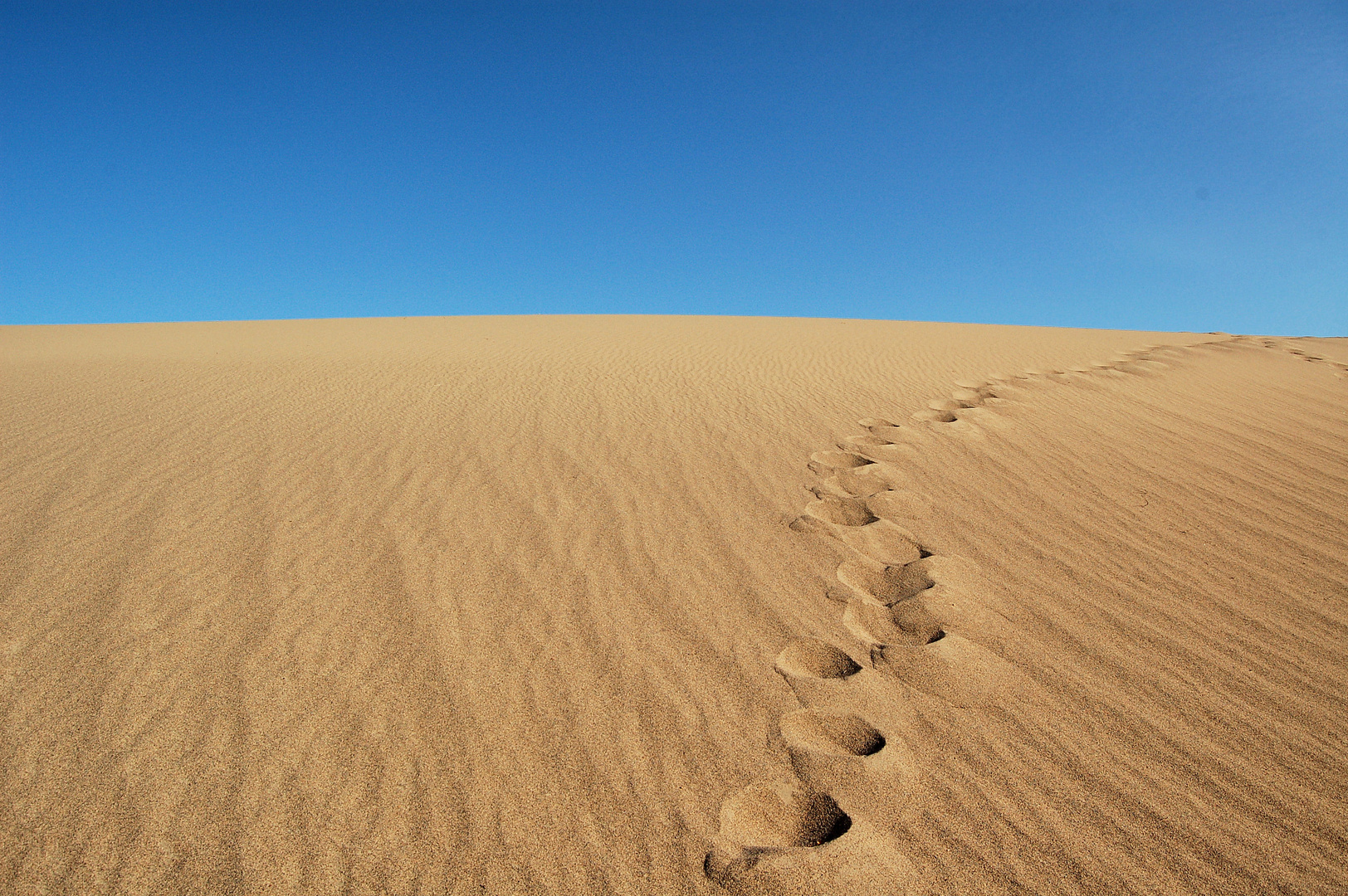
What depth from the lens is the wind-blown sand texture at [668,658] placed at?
1764 millimetres

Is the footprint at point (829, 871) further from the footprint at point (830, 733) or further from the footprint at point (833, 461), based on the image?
the footprint at point (833, 461)

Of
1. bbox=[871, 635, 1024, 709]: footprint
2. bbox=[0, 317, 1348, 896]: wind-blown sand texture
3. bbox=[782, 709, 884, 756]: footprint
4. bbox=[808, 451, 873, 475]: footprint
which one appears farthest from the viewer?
bbox=[808, 451, 873, 475]: footprint

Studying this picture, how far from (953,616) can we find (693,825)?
1.53m

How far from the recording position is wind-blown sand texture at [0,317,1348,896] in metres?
1.76

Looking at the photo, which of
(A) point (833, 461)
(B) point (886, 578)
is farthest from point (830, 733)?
(A) point (833, 461)

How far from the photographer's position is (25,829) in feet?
5.74

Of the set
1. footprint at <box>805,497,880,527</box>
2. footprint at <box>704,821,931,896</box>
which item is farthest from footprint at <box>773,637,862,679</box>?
footprint at <box>805,497,880,527</box>

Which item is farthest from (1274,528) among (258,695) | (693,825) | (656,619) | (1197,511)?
(258,695)

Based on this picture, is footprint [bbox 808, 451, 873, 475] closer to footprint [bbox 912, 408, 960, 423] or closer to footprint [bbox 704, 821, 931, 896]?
footprint [bbox 912, 408, 960, 423]

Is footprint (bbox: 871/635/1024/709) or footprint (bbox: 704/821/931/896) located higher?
footprint (bbox: 871/635/1024/709)

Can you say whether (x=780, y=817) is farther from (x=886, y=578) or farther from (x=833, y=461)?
(x=833, y=461)

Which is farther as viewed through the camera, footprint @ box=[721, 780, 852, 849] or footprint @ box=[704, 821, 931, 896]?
footprint @ box=[721, 780, 852, 849]

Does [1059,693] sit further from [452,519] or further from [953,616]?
[452,519]

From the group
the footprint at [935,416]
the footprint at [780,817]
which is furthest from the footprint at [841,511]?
the footprint at [935,416]
